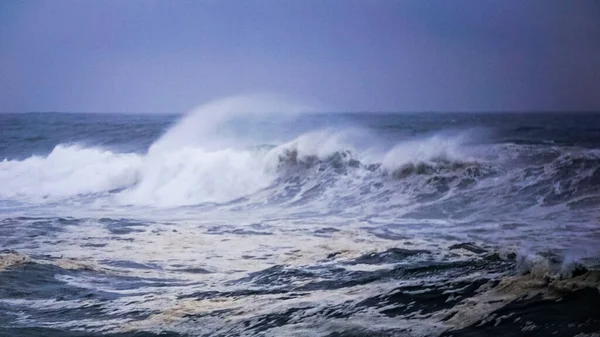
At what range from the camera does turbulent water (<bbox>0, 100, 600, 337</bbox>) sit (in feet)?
7.22

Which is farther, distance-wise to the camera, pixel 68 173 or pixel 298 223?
pixel 68 173

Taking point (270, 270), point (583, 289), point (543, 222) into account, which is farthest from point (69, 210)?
point (583, 289)

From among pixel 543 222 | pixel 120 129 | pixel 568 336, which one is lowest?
pixel 568 336

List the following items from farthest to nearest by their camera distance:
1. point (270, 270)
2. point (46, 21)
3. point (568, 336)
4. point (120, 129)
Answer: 1. point (120, 129)
2. point (46, 21)
3. point (270, 270)
4. point (568, 336)

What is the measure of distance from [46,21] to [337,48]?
1.33 meters

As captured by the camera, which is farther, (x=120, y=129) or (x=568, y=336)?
(x=120, y=129)

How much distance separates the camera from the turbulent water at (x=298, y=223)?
7.22 feet

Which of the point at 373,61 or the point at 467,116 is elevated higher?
the point at 373,61

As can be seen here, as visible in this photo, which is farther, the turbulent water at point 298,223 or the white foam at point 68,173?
the white foam at point 68,173

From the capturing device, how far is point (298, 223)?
3.01 metres

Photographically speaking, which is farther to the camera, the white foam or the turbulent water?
the white foam

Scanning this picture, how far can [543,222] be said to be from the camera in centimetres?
264

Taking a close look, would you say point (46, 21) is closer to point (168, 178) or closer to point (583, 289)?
point (168, 178)

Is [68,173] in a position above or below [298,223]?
above
